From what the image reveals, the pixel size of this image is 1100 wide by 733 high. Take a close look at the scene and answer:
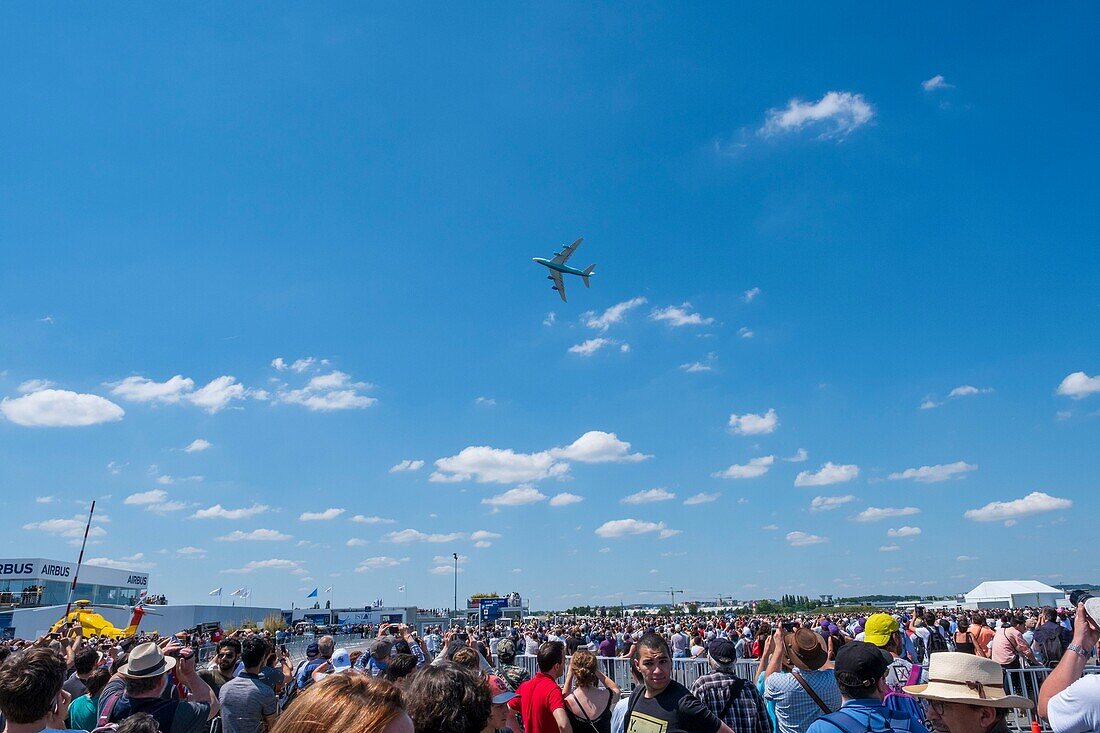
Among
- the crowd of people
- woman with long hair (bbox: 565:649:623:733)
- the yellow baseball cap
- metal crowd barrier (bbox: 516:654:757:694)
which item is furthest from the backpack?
woman with long hair (bbox: 565:649:623:733)

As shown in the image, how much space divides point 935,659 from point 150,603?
6575cm

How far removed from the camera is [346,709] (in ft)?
5.97

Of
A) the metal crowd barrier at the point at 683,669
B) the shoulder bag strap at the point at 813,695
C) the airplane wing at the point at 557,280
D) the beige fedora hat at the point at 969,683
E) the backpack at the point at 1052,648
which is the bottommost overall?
the metal crowd barrier at the point at 683,669

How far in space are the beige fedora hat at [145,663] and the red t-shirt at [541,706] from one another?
2.72m

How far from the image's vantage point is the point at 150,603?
5572 centimetres

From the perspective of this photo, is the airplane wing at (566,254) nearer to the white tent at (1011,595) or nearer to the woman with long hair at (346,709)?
the white tent at (1011,595)

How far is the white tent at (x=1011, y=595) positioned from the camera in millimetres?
46844

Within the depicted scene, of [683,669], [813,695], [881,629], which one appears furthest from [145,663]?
[683,669]

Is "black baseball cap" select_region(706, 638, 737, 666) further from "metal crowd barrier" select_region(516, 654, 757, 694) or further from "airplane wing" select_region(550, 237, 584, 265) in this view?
"airplane wing" select_region(550, 237, 584, 265)

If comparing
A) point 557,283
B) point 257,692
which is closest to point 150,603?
point 557,283

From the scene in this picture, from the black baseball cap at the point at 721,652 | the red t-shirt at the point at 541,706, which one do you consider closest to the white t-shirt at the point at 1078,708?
the red t-shirt at the point at 541,706

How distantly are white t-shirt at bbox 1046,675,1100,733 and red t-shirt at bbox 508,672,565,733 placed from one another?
3165 mm

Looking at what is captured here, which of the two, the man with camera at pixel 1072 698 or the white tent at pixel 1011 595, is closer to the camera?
the man with camera at pixel 1072 698

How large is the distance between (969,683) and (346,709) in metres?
2.85
